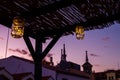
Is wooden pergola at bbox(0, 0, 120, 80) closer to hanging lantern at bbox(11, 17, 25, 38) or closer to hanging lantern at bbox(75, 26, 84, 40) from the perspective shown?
hanging lantern at bbox(75, 26, 84, 40)

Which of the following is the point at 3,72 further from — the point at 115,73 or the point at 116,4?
the point at 115,73

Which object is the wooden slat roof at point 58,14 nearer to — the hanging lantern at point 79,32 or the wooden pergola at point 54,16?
the wooden pergola at point 54,16

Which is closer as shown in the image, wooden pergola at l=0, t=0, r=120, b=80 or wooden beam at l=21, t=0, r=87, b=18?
wooden beam at l=21, t=0, r=87, b=18

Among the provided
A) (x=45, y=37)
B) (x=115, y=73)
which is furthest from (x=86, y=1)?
(x=115, y=73)

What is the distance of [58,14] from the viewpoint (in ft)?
20.3

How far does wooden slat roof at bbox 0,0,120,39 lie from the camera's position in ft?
18.2

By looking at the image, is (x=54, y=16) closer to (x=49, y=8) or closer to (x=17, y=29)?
(x=49, y=8)

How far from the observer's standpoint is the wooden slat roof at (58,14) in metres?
5.55

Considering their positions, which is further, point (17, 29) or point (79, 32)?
point (79, 32)

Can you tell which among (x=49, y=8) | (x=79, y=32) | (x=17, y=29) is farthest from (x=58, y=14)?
(x=17, y=29)

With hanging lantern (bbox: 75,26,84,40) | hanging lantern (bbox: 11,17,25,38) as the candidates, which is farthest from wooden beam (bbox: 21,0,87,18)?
hanging lantern (bbox: 75,26,84,40)

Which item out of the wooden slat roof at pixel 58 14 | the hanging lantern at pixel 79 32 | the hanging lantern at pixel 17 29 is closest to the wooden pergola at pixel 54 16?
the wooden slat roof at pixel 58 14

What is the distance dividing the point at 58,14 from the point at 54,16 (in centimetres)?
16

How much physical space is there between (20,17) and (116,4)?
2.32 m
